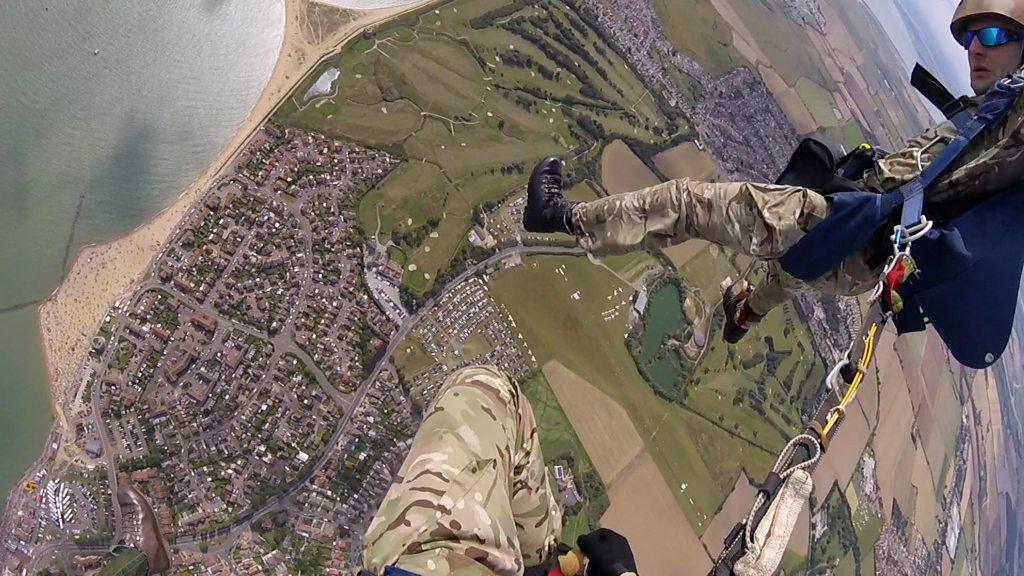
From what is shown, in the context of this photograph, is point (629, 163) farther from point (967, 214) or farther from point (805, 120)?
point (967, 214)

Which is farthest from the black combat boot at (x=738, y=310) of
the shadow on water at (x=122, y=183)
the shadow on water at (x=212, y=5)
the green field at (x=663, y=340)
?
the shadow on water at (x=212, y=5)

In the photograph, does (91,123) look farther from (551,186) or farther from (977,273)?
(977,273)

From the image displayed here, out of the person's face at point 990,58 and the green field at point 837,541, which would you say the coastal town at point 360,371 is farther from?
the person's face at point 990,58

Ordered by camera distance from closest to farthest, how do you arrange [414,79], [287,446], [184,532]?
[184,532], [287,446], [414,79]

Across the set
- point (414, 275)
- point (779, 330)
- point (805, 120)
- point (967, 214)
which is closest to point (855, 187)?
point (967, 214)

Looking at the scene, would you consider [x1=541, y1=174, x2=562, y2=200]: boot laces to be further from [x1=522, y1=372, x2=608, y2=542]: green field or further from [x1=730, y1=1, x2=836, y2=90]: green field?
[x1=730, y1=1, x2=836, y2=90]: green field

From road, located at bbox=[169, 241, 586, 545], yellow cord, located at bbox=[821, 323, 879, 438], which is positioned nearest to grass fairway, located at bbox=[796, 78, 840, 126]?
road, located at bbox=[169, 241, 586, 545]
